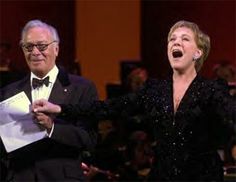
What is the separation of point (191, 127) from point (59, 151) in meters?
0.61

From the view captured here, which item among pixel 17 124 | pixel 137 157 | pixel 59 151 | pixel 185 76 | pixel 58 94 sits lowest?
pixel 137 157

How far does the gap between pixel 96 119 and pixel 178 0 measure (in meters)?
4.53

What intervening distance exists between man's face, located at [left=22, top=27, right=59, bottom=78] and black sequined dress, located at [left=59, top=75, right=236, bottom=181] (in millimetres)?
501

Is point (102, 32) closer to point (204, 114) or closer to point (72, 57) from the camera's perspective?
point (72, 57)

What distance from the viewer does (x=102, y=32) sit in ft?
22.7

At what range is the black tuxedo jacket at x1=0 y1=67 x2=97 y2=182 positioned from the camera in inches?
104

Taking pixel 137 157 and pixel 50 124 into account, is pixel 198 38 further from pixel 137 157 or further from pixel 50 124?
pixel 137 157

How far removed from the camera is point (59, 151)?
2689mm

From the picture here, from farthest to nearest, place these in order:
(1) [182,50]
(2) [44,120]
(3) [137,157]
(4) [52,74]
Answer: (3) [137,157], (4) [52,74], (2) [44,120], (1) [182,50]

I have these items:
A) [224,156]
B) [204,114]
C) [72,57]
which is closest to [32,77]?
[204,114]

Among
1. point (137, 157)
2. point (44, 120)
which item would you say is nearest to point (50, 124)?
point (44, 120)

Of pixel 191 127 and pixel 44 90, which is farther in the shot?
pixel 44 90

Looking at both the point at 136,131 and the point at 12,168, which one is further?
the point at 136,131

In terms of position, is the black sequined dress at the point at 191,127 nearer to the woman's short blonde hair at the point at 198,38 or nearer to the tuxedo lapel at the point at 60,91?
the woman's short blonde hair at the point at 198,38
